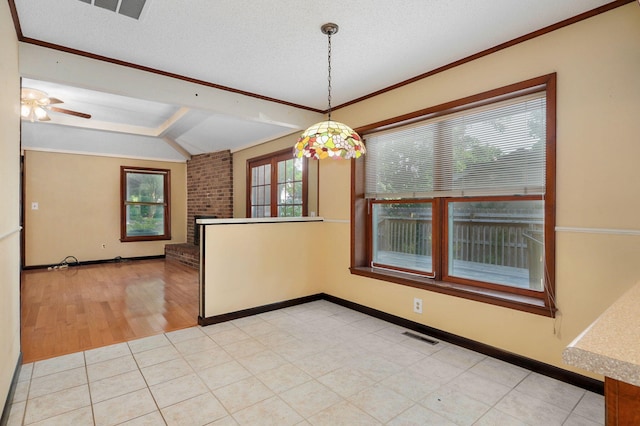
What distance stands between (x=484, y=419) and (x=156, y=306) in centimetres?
354

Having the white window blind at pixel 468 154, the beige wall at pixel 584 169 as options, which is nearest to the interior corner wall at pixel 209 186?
the white window blind at pixel 468 154

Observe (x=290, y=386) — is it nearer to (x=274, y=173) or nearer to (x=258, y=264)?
(x=258, y=264)

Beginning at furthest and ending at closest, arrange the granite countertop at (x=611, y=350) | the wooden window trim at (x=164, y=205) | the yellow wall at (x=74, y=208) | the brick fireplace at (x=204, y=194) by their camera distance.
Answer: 1. the wooden window trim at (x=164, y=205)
2. the brick fireplace at (x=204, y=194)
3. the yellow wall at (x=74, y=208)
4. the granite countertop at (x=611, y=350)

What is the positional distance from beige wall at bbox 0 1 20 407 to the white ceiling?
0.33m

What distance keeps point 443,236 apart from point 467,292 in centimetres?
57

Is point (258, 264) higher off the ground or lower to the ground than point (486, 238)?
lower

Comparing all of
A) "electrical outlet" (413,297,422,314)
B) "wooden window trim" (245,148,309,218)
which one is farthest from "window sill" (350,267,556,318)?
"wooden window trim" (245,148,309,218)

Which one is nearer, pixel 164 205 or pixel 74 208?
pixel 74 208

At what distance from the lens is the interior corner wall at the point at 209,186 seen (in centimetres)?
651

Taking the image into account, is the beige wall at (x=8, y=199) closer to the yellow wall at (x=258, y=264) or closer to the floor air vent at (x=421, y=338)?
the yellow wall at (x=258, y=264)

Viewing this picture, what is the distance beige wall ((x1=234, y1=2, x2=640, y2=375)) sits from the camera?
202cm

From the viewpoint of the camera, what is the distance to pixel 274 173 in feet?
17.5

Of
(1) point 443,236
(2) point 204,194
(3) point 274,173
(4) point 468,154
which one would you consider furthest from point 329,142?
(2) point 204,194

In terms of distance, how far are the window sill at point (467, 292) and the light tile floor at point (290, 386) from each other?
0.46 m
